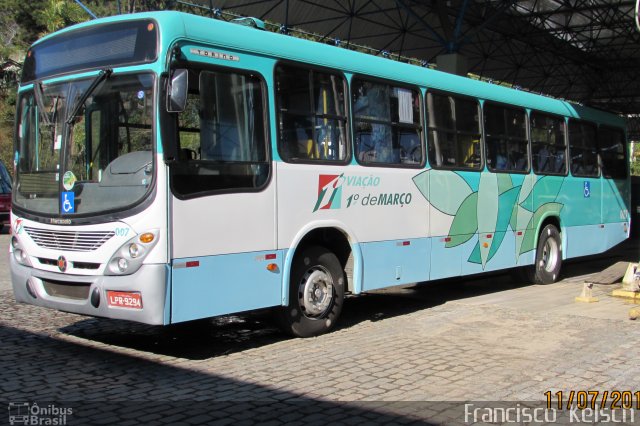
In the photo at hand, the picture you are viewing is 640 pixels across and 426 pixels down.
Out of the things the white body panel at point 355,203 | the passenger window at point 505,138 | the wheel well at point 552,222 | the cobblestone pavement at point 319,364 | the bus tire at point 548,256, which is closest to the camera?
the cobblestone pavement at point 319,364

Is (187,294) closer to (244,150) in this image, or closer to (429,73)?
(244,150)

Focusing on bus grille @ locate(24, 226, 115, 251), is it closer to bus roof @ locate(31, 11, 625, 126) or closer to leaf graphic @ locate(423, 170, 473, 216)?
bus roof @ locate(31, 11, 625, 126)

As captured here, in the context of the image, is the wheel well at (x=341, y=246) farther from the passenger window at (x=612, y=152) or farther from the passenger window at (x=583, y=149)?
the passenger window at (x=612, y=152)

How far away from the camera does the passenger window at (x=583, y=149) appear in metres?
12.6

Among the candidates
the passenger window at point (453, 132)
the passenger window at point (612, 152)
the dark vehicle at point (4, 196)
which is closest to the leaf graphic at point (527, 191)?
the passenger window at point (453, 132)

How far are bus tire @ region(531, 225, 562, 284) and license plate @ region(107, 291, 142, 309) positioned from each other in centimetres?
791

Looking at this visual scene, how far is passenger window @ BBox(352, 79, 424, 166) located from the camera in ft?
26.5

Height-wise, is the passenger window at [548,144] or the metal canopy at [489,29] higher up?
the metal canopy at [489,29]

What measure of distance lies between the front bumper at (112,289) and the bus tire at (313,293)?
1.76 meters

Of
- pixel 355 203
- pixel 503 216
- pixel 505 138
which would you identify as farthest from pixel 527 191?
pixel 355 203

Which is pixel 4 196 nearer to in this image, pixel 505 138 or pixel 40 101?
pixel 40 101

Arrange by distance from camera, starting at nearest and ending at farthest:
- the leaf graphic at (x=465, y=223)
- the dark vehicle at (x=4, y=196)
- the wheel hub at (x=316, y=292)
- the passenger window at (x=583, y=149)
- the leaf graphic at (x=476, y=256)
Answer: the wheel hub at (x=316, y=292) < the leaf graphic at (x=465, y=223) < the leaf graphic at (x=476, y=256) < the passenger window at (x=583, y=149) < the dark vehicle at (x=4, y=196)

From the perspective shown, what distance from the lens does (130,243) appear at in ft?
19.3

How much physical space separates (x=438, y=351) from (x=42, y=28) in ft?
137
